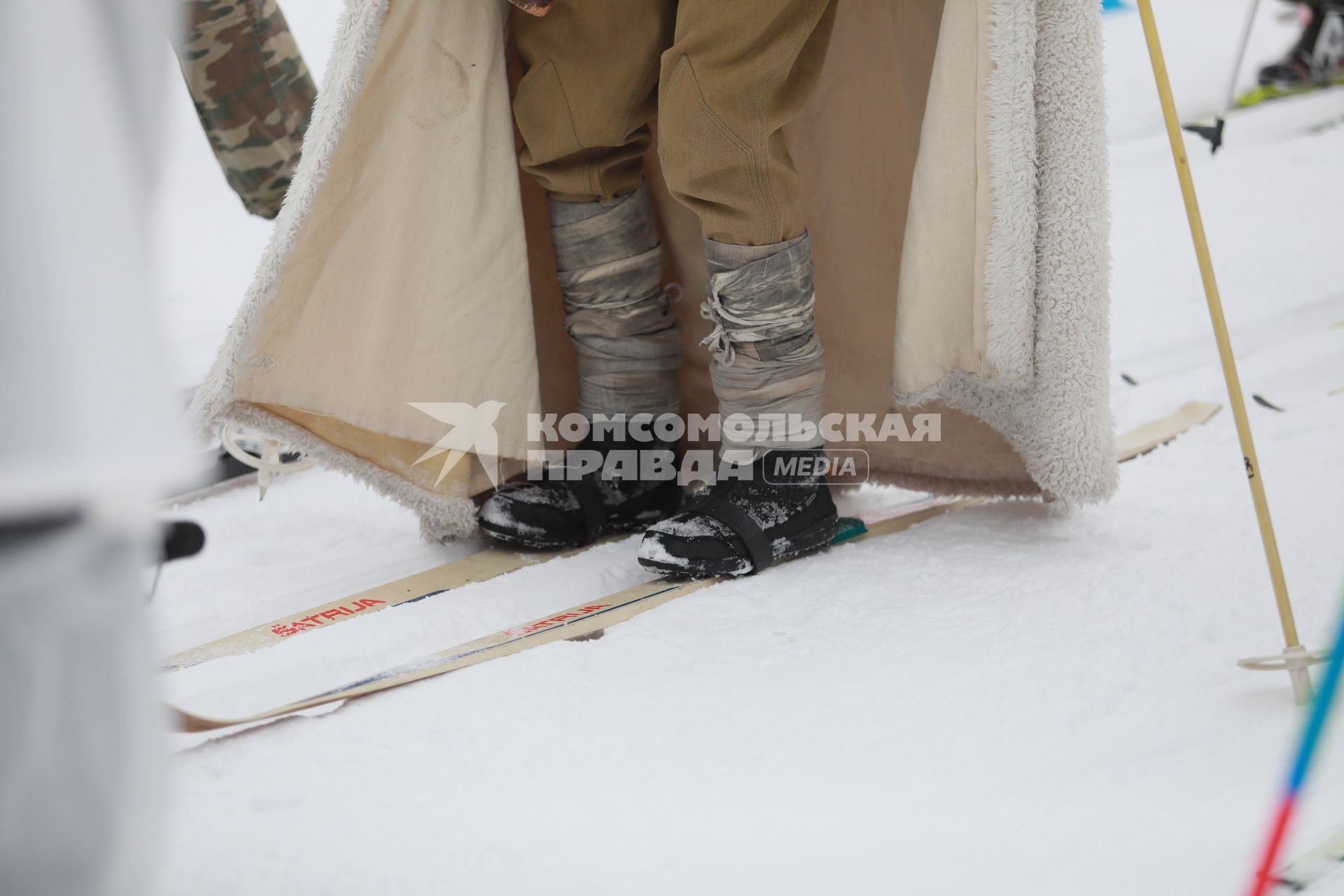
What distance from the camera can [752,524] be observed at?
1.22m

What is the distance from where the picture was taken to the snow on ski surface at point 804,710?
69cm

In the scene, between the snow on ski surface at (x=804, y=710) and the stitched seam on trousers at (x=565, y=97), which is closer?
the snow on ski surface at (x=804, y=710)

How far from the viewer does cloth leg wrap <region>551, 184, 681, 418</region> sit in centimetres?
133

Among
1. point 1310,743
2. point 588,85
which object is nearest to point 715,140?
point 588,85

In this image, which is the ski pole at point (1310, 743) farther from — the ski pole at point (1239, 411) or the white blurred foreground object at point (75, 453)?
the white blurred foreground object at point (75, 453)

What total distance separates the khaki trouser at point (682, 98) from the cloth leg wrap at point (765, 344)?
0.08ft

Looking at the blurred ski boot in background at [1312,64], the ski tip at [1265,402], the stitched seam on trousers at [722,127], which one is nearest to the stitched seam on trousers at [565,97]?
the stitched seam on trousers at [722,127]

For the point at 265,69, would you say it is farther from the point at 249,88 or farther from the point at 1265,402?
the point at 1265,402

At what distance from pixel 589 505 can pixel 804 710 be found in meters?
0.51

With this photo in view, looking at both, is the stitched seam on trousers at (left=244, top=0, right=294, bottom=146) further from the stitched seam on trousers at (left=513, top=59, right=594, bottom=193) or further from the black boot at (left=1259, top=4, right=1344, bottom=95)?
the black boot at (left=1259, top=4, right=1344, bottom=95)

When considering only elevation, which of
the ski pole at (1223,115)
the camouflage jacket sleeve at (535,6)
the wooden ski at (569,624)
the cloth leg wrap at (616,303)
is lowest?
the wooden ski at (569,624)

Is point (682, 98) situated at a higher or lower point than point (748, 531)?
higher

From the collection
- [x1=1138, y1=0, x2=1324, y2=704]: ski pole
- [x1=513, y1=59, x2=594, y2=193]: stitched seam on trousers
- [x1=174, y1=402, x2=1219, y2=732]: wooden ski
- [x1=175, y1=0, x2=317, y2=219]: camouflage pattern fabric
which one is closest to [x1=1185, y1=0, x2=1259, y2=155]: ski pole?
[x1=174, y1=402, x2=1219, y2=732]: wooden ski

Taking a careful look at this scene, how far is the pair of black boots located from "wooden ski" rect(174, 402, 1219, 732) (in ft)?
0.15
